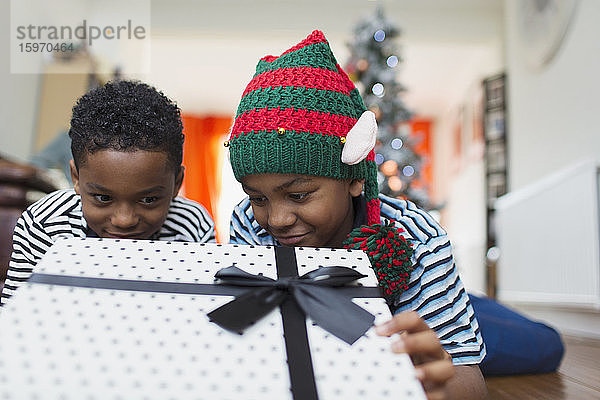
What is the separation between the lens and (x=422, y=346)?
64 centimetres

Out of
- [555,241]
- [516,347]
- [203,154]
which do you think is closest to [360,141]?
[516,347]

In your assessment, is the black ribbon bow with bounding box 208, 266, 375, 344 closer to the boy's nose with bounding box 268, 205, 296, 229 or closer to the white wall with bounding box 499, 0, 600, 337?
the boy's nose with bounding box 268, 205, 296, 229

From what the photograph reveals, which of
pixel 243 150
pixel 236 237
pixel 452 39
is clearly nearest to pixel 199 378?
pixel 243 150

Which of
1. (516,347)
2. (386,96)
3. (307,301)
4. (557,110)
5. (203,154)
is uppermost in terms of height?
(203,154)

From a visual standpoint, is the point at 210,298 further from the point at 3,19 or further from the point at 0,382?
the point at 3,19

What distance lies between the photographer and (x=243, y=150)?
0.96 m

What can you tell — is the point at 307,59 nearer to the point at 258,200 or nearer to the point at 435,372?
the point at 258,200

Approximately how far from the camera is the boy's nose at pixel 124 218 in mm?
1008

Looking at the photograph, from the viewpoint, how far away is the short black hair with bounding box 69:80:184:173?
102 cm

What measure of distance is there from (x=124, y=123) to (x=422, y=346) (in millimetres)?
700

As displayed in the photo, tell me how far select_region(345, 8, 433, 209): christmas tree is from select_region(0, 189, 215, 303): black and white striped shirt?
229 cm

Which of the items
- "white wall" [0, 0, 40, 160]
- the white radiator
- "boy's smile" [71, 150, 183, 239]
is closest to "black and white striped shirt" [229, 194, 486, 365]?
"boy's smile" [71, 150, 183, 239]

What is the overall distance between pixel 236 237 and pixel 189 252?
437 millimetres

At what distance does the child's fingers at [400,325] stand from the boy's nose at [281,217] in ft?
1.07
